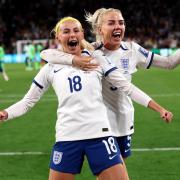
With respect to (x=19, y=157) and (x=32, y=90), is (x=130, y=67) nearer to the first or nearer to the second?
(x=32, y=90)

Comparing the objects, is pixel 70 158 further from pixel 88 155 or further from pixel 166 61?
pixel 166 61

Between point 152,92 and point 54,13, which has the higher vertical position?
point 152,92

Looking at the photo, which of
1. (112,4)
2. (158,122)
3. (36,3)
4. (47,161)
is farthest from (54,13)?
(47,161)

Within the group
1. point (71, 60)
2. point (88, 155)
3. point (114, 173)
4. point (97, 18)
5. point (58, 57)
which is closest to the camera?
point (114, 173)

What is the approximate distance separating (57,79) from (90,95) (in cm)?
35

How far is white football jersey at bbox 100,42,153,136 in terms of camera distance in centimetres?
528

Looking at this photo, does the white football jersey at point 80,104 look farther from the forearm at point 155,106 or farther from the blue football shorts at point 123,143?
the blue football shorts at point 123,143

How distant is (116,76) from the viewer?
4.76 meters

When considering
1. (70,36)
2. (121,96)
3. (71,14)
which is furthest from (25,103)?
(71,14)

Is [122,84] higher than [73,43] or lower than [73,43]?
lower

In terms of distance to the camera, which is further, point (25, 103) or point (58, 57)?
point (25, 103)

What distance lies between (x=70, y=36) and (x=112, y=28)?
593 millimetres

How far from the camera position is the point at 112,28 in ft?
17.0

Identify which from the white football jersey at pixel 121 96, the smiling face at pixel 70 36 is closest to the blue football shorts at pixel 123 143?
the white football jersey at pixel 121 96
